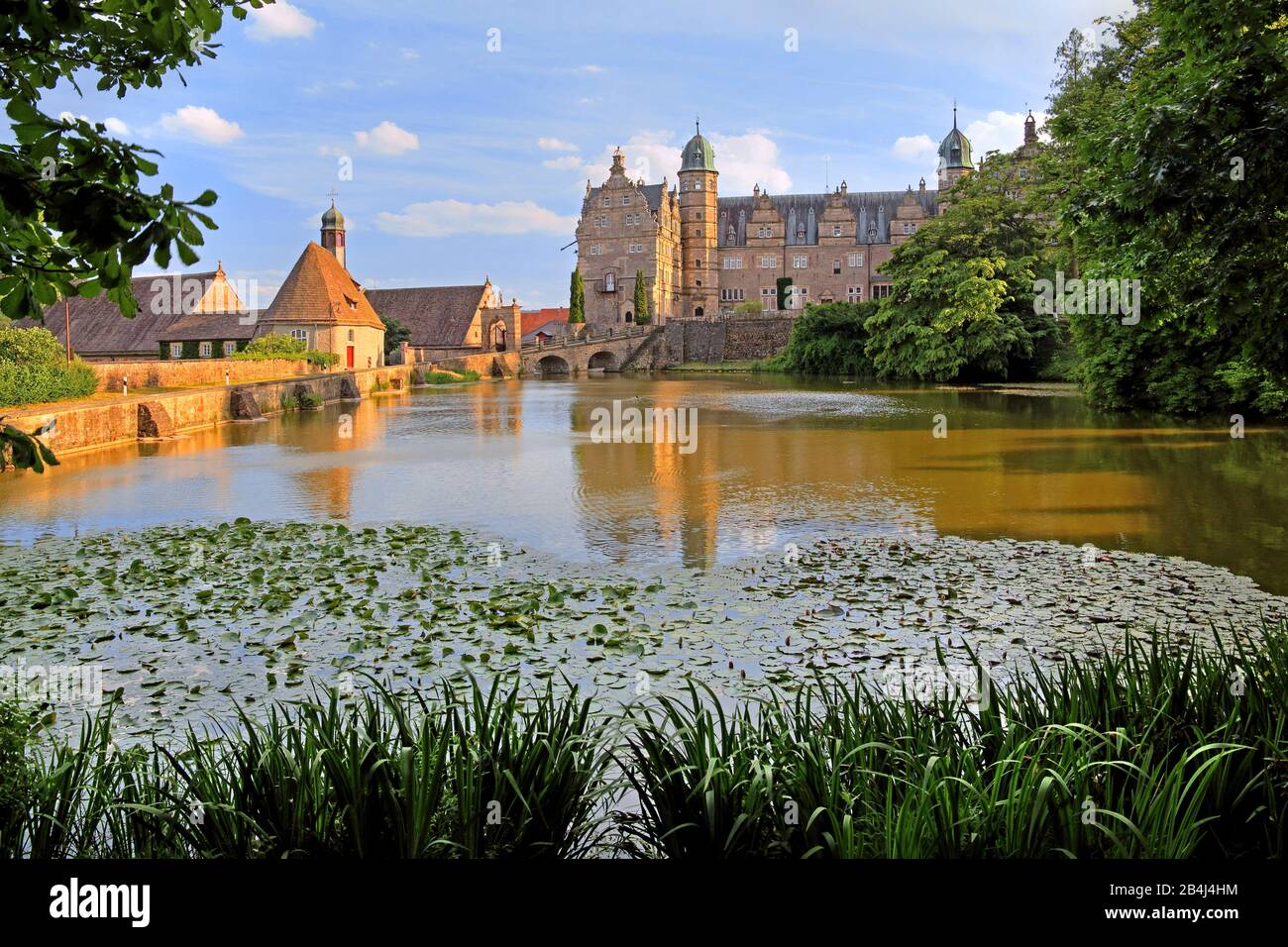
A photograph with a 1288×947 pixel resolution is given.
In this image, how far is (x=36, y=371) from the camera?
83.5ft

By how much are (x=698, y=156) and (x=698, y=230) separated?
6.70 metres

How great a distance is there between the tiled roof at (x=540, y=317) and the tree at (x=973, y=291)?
59.2 metres

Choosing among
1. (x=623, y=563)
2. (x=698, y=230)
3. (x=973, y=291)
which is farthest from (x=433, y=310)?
(x=623, y=563)

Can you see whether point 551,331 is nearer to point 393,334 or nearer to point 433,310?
point 433,310

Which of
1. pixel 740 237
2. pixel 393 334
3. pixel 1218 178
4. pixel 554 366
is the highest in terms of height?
pixel 740 237

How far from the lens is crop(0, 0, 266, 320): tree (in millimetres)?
3451

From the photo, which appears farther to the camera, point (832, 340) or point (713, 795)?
point (832, 340)

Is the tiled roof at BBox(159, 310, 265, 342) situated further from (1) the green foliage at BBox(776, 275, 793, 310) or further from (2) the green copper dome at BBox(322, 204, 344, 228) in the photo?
(1) the green foliage at BBox(776, 275, 793, 310)

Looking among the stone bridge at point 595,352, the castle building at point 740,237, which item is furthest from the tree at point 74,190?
the castle building at point 740,237

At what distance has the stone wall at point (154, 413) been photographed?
72.5 ft

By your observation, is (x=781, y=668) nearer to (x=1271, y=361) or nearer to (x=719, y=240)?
(x=1271, y=361)

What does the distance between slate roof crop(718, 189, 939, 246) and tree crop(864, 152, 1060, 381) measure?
43394mm
